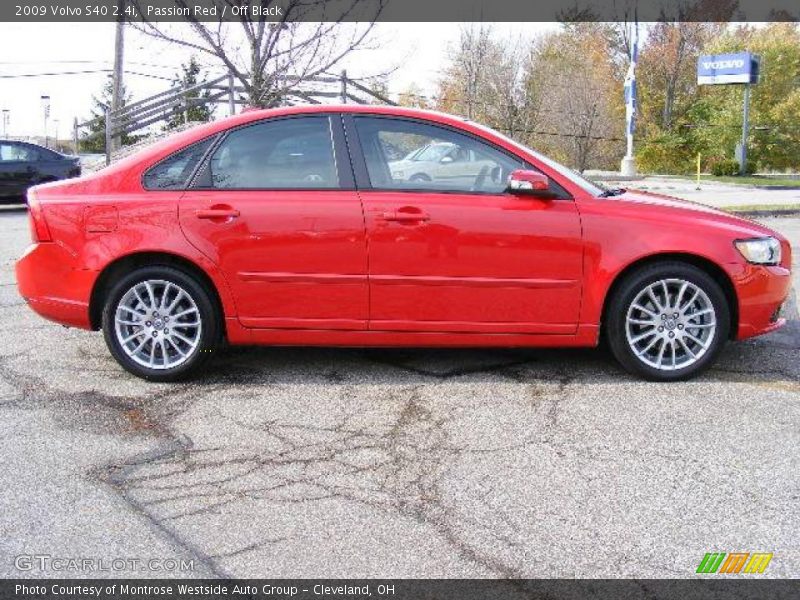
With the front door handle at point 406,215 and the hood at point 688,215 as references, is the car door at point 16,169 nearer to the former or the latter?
the front door handle at point 406,215

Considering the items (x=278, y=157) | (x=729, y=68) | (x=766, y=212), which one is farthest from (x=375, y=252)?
(x=729, y=68)

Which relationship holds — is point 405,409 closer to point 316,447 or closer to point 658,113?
point 316,447

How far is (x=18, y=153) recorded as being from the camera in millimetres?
17812

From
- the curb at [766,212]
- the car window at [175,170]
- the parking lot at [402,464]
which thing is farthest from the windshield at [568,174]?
the curb at [766,212]

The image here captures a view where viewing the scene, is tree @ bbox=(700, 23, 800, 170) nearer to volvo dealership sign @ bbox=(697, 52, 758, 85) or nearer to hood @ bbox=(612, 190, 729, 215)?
volvo dealership sign @ bbox=(697, 52, 758, 85)

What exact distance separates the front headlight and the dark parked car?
15.4 metres

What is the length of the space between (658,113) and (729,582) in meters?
48.9

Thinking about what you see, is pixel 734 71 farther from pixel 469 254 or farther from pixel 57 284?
pixel 57 284

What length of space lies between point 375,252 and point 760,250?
7.49 ft

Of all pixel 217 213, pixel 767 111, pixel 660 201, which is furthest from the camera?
pixel 767 111

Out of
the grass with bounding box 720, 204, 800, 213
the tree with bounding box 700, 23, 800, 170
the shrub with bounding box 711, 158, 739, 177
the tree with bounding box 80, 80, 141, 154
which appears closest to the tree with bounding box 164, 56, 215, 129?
the tree with bounding box 80, 80, 141, 154

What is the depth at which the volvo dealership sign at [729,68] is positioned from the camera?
111ft

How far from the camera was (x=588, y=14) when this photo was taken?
54500 millimetres

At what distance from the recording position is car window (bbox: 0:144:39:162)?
17.6 meters
